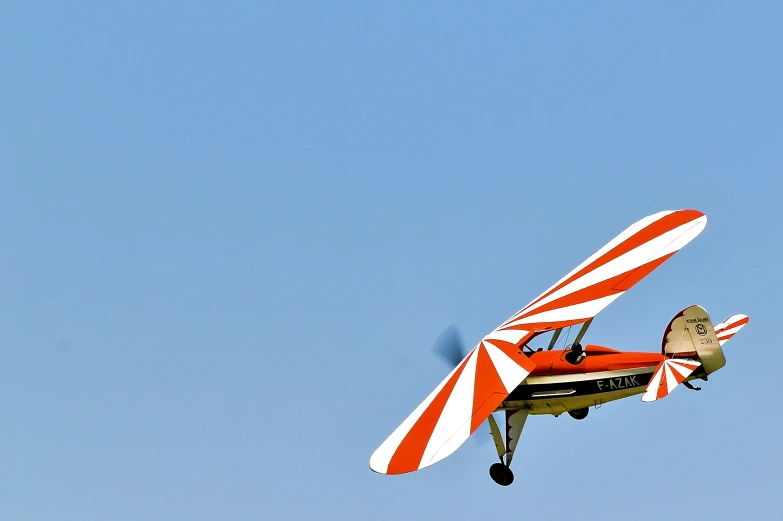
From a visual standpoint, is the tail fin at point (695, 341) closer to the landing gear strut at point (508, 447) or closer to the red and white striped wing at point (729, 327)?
the red and white striped wing at point (729, 327)

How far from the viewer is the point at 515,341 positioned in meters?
18.3

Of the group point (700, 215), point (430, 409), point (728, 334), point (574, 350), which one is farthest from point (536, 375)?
point (700, 215)

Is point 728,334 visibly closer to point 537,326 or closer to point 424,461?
point 537,326

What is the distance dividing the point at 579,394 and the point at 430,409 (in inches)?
98.2

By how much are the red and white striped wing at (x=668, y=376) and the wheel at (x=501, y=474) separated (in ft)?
8.91

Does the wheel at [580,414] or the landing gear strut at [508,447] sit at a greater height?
the wheel at [580,414]

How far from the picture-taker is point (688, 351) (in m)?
17.7

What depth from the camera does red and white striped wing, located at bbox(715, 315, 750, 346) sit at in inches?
734

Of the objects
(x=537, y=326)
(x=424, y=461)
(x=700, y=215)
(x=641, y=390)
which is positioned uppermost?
(x=700, y=215)

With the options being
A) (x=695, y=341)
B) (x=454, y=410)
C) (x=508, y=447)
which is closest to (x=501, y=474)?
(x=508, y=447)

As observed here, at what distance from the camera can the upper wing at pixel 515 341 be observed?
1605 cm

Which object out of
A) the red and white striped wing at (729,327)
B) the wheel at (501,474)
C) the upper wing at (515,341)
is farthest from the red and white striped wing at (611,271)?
the wheel at (501,474)

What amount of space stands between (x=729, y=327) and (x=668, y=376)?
2075 millimetres

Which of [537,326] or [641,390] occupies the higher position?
[537,326]
